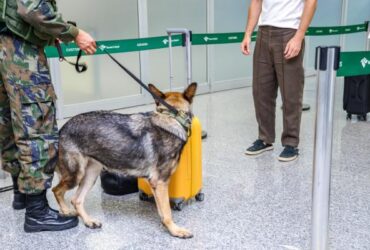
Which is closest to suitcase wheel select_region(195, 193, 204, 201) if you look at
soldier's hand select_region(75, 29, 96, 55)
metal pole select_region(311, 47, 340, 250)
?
metal pole select_region(311, 47, 340, 250)

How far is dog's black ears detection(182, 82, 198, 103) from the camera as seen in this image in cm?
229

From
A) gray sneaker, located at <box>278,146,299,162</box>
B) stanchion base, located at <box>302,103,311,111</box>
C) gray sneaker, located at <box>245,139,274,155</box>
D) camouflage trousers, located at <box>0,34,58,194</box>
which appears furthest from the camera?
stanchion base, located at <box>302,103,311,111</box>

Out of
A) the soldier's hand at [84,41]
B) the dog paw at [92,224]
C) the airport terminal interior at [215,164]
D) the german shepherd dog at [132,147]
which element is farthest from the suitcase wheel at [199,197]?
the soldier's hand at [84,41]

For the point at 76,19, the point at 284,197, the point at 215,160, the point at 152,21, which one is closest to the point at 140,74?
the point at 152,21

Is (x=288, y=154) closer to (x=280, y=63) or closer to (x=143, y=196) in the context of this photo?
(x=280, y=63)

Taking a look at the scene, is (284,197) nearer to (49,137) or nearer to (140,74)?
(49,137)

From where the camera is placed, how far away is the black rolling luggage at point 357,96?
170 inches

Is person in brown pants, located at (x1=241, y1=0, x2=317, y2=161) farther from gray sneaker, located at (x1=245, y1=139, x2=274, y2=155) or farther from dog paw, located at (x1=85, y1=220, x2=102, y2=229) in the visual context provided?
dog paw, located at (x1=85, y1=220, x2=102, y2=229)

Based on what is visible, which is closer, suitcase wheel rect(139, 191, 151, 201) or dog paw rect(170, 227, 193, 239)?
dog paw rect(170, 227, 193, 239)

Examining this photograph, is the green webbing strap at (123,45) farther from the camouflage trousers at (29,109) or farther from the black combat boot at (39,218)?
the black combat boot at (39,218)

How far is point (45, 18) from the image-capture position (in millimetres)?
1950

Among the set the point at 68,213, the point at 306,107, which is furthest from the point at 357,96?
the point at 68,213

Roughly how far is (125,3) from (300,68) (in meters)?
2.84

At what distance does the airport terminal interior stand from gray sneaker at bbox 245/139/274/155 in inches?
2.1
